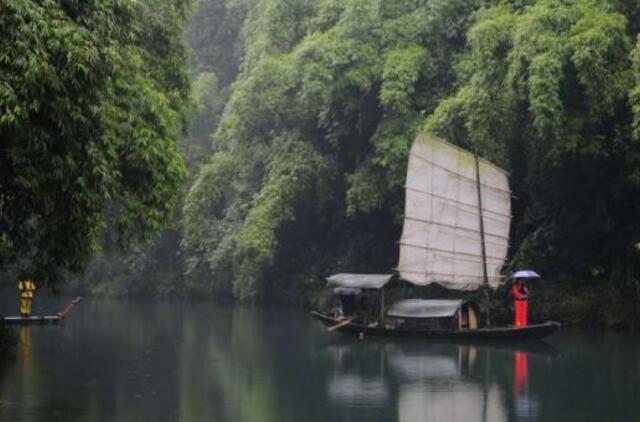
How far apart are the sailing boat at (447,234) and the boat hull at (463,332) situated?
0.03 m

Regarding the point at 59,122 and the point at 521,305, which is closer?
the point at 59,122

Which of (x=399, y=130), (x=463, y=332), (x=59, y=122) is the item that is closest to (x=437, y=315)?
(x=463, y=332)

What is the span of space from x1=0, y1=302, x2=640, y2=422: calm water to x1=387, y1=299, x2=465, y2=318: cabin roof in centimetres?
90

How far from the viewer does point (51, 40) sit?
6770 millimetres

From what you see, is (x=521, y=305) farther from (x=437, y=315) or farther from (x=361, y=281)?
(x=361, y=281)

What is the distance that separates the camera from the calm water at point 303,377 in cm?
965

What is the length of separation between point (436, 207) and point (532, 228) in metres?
3.00

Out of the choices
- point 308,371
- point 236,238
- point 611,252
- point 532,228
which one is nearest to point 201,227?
point 236,238

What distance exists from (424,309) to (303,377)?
5150 millimetres

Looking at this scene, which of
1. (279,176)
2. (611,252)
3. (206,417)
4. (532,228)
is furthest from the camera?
(279,176)

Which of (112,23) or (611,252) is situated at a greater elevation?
(112,23)

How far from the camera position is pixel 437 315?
54.6 ft

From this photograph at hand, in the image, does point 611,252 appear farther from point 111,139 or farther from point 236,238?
point 111,139

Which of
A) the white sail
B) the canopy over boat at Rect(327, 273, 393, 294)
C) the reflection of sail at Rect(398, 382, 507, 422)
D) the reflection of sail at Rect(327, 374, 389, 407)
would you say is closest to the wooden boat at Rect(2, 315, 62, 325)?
the canopy over boat at Rect(327, 273, 393, 294)
